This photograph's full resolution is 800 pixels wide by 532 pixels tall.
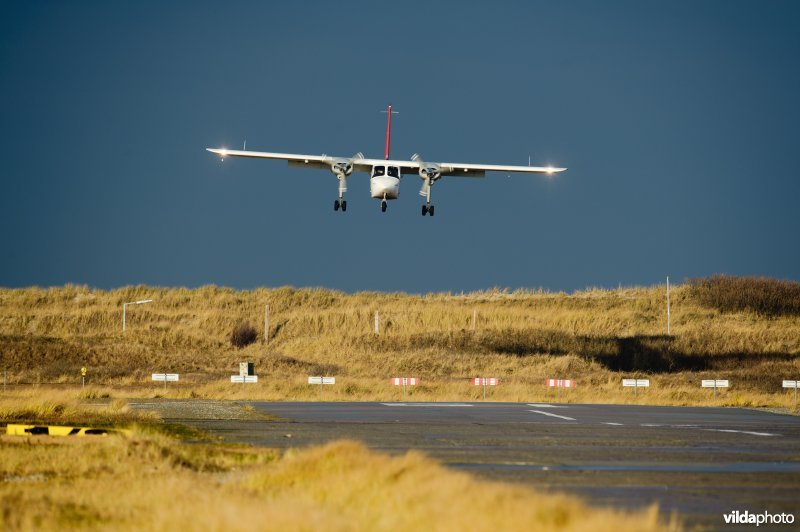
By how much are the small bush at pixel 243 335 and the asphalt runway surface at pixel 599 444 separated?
43.9 m

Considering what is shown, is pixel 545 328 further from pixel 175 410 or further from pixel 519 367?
pixel 175 410

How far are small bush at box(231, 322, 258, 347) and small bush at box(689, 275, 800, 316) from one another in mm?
34707

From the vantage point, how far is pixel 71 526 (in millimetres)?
10641

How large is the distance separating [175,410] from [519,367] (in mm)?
31800

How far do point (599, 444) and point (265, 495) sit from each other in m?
10.3

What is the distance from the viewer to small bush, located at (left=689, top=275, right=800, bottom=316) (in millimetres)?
85812

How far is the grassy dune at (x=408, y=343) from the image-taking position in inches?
1967


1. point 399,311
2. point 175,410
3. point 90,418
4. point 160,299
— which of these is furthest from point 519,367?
point 160,299

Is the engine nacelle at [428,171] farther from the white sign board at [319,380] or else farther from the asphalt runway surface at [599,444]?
the asphalt runway surface at [599,444]

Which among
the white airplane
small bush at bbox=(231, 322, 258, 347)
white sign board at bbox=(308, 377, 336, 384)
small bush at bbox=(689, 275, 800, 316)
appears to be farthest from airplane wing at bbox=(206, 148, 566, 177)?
small bush at bbox=(689, 275, 800, 316)

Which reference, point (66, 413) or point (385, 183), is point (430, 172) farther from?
point (66, 413)

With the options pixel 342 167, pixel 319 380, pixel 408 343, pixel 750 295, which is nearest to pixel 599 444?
pixel 319 380

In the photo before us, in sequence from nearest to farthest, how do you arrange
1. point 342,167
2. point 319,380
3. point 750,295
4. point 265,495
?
point 265,495, point 319,380, point 342,167, point 750,295

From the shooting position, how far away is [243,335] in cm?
8031
